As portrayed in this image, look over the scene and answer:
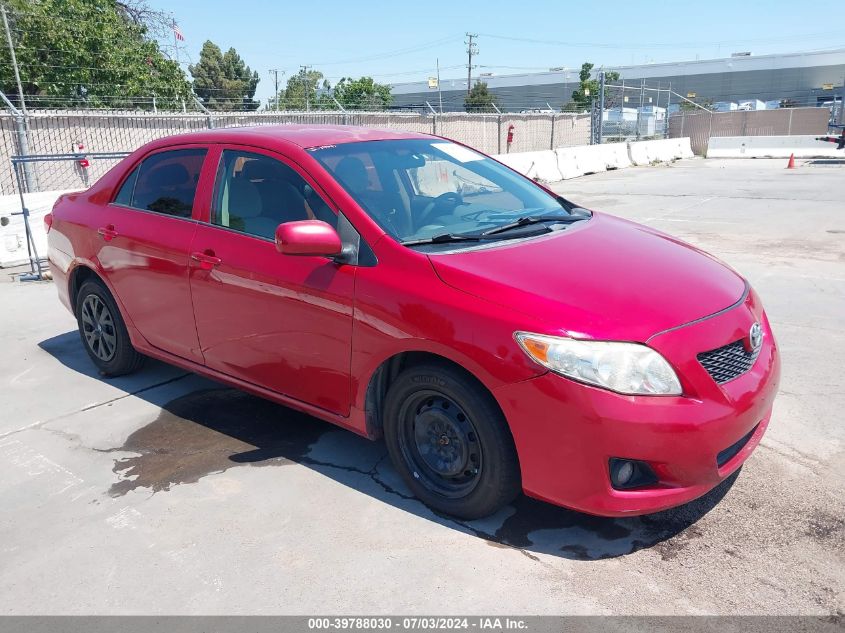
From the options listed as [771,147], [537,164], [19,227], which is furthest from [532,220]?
[771,147]

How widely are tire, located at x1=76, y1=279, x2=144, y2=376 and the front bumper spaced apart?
3.14 metres

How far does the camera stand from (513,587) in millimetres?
2771

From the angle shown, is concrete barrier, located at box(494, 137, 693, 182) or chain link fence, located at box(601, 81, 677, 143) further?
chain link fence, located at box(601, 81, 677, 143)

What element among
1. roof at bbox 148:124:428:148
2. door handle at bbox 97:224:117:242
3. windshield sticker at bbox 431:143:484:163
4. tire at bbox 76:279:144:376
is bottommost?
tire at bbox 76:279:144:376

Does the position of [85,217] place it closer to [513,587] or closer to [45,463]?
[45,463]

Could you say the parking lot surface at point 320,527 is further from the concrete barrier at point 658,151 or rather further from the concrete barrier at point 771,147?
the concrete barrier at point 771,147

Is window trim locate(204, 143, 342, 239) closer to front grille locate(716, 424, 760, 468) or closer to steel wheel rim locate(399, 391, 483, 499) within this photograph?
steel wheel rim locate(399, 391, 483, 499)

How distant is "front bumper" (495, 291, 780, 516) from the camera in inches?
104

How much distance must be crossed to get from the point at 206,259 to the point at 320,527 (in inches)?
64.3

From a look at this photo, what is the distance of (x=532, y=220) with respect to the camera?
381cm

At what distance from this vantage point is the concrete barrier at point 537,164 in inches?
744

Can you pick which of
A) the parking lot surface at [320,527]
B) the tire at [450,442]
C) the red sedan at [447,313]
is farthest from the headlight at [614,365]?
the parking lot surface at [320,527]

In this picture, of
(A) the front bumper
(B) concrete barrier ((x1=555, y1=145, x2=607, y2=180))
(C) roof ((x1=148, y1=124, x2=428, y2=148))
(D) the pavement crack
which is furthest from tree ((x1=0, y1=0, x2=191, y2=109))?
(A) the front bumper

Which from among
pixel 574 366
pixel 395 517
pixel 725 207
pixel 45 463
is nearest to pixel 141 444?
pixel 45 463
